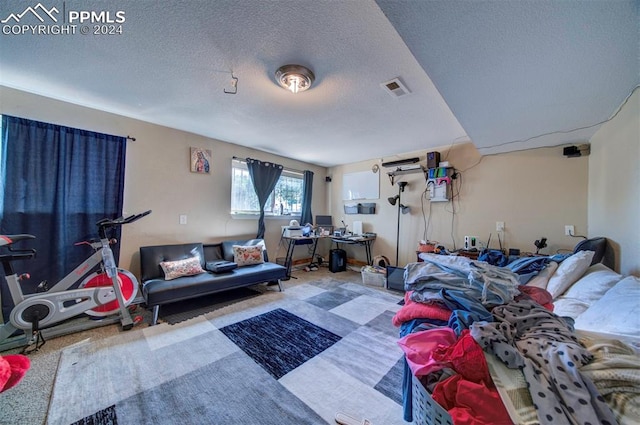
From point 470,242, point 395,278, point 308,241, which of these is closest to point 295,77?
point 395,278

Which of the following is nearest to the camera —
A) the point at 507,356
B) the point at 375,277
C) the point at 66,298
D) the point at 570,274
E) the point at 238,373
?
the point at 507,356

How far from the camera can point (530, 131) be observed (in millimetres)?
2428

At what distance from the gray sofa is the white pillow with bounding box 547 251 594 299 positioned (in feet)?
9.69

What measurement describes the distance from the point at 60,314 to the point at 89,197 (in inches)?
48.9

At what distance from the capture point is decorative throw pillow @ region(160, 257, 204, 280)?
2736 millimetres

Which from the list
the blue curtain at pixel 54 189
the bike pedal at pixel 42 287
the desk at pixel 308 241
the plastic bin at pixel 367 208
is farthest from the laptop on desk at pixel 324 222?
the bike pedal at pixel 42 287

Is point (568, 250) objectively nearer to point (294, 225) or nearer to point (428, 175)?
point (428, 175)

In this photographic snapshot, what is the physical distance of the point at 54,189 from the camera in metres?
2.38

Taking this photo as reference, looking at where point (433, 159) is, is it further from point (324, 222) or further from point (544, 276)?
point (324, 222)

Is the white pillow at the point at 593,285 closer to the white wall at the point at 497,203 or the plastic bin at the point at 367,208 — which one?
the white wall at the point at 497,203

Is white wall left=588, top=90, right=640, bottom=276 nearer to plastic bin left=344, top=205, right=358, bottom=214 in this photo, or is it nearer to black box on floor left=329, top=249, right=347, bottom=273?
plastic bin left=344, top=205, right=358, bottom=214

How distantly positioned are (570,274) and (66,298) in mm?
4356

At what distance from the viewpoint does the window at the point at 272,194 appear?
13.0 ft

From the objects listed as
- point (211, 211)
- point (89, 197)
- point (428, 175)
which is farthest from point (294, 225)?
point (89, 197)
